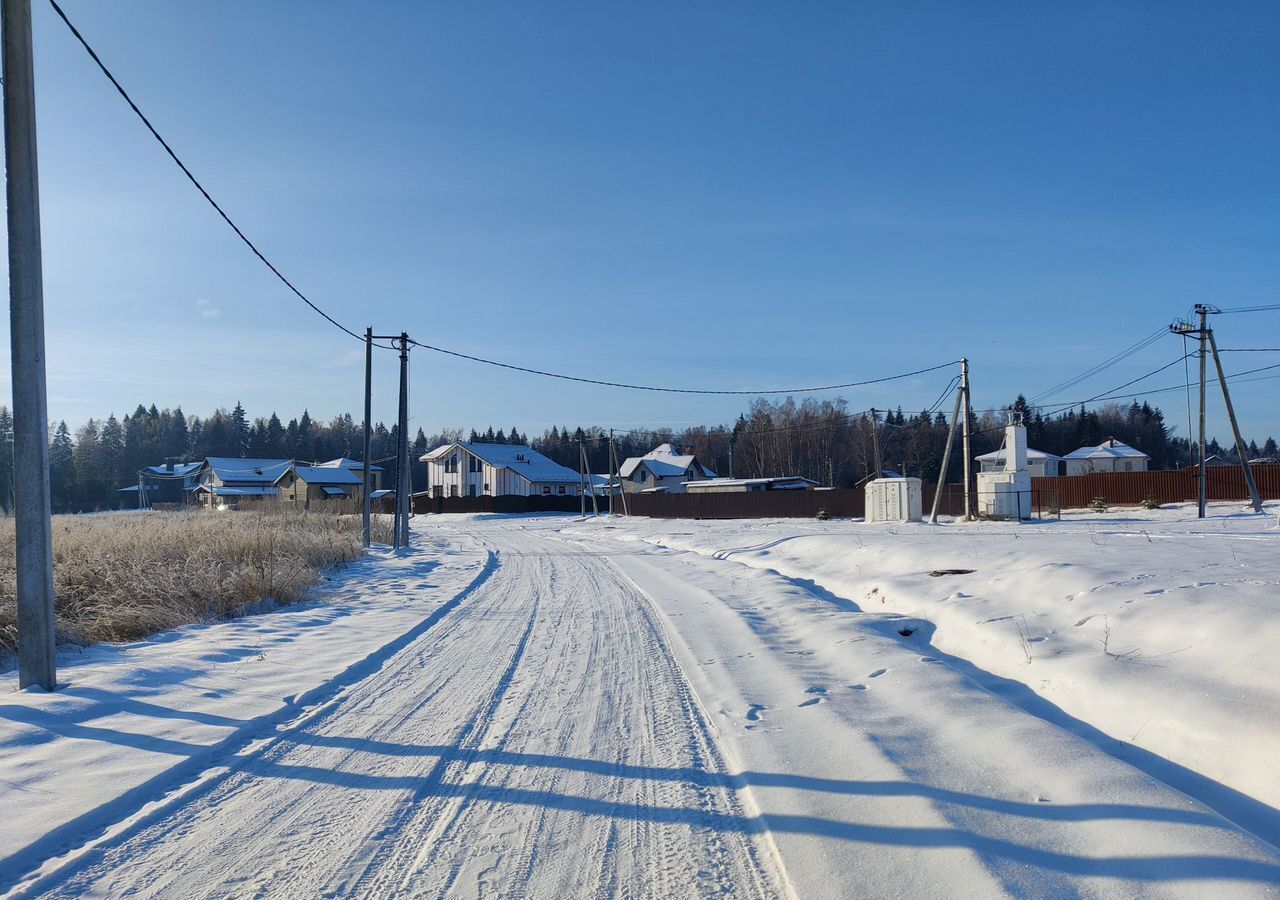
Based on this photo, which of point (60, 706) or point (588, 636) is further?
point (588, 636)

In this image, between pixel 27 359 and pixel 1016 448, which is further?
pixel 1016 448

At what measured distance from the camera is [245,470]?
8694 cm

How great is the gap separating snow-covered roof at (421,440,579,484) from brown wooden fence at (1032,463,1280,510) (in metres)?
42.9

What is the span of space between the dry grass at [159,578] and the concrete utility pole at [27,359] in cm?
240

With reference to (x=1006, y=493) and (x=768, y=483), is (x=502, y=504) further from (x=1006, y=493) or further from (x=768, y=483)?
(x=1006, y=493)

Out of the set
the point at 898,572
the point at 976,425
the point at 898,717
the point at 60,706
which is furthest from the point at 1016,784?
the point at 976,425

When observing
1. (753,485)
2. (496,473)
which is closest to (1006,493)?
(753,485)

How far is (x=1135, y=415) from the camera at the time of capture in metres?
112

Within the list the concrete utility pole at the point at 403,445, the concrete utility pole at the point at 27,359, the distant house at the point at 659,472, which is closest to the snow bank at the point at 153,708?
the concrete utility pole at the point at 27,359

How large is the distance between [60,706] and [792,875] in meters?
5.63

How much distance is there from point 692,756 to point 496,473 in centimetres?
7180

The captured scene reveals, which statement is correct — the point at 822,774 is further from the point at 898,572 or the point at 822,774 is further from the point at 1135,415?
the point at 1135,415

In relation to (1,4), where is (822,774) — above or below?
below

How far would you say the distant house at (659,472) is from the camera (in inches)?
3334
